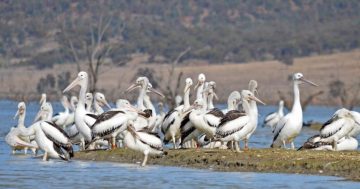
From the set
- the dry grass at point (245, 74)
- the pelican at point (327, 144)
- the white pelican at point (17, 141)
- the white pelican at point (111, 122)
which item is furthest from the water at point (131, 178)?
the dry grass at point (245, 74)

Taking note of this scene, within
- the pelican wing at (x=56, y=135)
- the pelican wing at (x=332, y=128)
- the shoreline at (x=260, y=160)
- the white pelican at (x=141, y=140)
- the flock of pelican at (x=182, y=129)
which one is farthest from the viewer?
the pelican wing at (x=332, y=128)

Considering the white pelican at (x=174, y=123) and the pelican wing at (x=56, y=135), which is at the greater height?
the white pelican at (x=174, y=123)

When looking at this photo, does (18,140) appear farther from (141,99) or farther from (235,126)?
(235,126)

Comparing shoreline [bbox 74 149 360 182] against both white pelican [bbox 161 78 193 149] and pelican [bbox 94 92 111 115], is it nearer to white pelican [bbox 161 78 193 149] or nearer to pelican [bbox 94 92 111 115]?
white pelican [bbox 161 78 193 149]

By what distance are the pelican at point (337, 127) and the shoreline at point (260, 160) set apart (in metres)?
0.75

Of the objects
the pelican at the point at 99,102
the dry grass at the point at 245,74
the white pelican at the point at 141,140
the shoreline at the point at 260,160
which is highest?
the dry grass at the point at 245,74

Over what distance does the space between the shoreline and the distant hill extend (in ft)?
207

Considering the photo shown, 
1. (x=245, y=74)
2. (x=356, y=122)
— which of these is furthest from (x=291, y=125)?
(x=245, y=74)

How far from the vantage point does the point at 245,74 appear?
82.4 m

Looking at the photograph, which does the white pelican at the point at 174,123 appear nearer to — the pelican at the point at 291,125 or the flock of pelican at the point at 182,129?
the flock of pelican at the point at 182,129

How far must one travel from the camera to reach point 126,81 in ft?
250

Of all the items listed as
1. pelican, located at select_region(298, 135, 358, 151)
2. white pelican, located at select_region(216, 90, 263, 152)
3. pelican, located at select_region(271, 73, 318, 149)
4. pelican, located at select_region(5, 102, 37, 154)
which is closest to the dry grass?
Result: pelican, located at select_region(5, 102, 37, 154)

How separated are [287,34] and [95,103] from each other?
87.9 meters

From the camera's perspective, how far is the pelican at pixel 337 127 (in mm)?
19531
